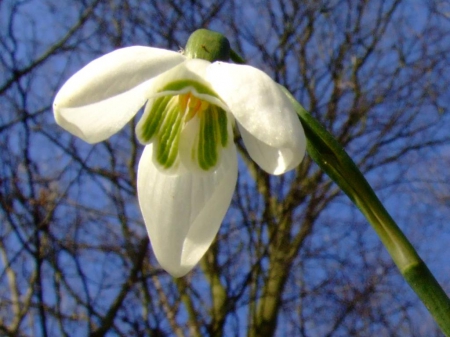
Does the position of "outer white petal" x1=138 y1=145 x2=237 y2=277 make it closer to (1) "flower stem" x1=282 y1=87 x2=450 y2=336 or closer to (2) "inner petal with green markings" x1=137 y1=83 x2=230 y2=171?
(2) "inner petal with green markings" x1=137 y1=83 x2=230 y2=171

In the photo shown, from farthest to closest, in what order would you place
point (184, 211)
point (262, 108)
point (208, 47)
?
point (184, 211) < point (208, 47) < point (262, 108)

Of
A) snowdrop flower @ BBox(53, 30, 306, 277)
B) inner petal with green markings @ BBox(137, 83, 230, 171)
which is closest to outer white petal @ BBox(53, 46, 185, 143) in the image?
snowdrop flower @ BBox(53, 30, 306, 277)

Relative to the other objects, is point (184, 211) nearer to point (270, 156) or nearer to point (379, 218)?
point (270, 156)

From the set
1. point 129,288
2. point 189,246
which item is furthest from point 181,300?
point 189,246

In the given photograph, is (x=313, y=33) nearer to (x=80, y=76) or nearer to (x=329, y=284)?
(x=329, y=284)

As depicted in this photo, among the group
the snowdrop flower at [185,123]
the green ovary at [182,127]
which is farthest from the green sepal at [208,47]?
the green ovary at [182,127]

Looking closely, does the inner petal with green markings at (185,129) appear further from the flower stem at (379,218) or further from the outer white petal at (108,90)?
the flower stem at (379,218)

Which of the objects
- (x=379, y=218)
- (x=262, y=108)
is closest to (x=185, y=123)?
(x=262, y=108)
